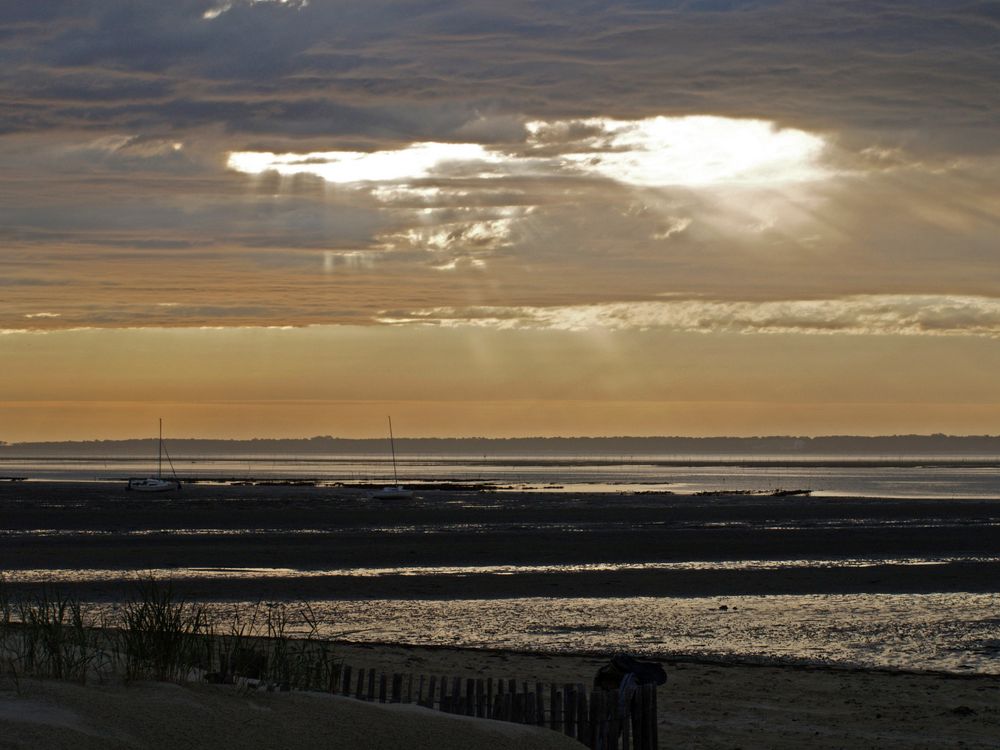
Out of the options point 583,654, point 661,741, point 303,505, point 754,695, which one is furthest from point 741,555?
point 303,505

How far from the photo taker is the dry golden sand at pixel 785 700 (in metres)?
15.0

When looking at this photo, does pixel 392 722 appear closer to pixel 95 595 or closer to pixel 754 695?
pixel 754 695

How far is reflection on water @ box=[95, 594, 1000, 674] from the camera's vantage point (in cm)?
2142

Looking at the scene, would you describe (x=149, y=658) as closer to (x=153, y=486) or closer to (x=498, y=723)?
(x=498, y=723)

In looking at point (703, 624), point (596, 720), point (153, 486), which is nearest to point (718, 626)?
point (703, 624)

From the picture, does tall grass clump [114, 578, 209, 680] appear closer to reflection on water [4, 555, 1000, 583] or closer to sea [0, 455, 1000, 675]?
sea [0, 455, 1000, 675]

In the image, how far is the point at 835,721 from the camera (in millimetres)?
15938

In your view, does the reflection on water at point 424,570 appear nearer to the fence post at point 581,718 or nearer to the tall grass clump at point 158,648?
the tall grass clump at point 158,648

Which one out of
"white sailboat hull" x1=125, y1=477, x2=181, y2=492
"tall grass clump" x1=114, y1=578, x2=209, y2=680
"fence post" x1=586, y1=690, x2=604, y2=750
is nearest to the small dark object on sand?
"fence post" x1=586, y1=690, x2=604, y2=750

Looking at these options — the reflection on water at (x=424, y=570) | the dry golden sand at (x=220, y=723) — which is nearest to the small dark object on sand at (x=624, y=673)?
the dry golden sand at (x=220, y=723)

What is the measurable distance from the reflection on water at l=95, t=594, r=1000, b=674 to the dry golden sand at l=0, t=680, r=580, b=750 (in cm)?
1002

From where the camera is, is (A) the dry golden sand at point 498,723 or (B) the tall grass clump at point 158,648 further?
(B) the tall grass clump at point 158,648

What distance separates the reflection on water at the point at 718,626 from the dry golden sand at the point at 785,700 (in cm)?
164

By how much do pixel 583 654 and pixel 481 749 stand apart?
963cm
